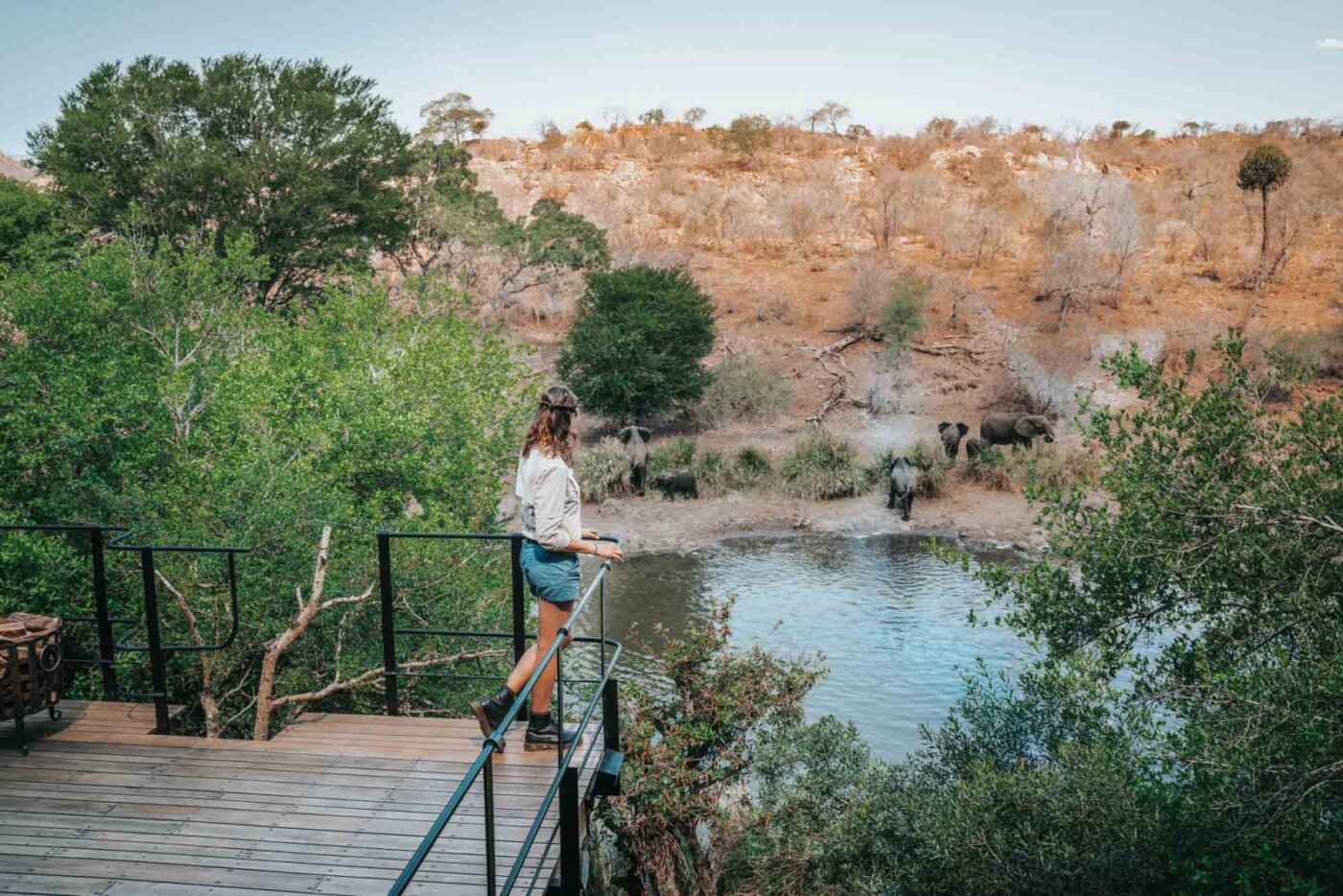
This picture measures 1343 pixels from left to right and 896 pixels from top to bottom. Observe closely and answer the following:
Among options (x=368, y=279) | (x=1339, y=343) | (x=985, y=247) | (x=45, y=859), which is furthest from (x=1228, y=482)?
(x=985, y=247)

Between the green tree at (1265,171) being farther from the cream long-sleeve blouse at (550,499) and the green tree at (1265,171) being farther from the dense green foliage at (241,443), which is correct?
the cream long-sleeve blouse at (550,499)

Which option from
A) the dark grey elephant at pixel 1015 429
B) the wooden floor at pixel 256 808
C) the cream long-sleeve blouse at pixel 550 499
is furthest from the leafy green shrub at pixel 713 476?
the cream long-sleeve blouse at pixel 550 499

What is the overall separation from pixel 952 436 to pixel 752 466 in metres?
4.72

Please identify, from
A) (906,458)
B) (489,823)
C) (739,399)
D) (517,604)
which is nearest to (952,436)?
(906,458)

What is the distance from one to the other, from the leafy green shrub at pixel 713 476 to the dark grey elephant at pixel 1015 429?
19.6 feet

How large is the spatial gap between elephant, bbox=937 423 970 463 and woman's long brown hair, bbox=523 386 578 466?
1883cm

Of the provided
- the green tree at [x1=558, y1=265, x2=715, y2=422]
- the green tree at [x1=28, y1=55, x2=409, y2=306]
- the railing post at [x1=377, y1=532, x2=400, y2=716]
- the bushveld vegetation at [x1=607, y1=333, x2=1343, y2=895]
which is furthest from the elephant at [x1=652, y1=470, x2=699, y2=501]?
the railing post at [x1=377, y1=532, x2=400, y2=716]

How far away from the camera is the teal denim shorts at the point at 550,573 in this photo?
520 cm

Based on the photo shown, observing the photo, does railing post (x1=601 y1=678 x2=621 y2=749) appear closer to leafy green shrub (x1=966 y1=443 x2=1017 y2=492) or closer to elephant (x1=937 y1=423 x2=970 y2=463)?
leafy green shrub (x1=966 y1=443 x2=1017 y2=492)

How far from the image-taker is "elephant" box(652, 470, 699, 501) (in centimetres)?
2217

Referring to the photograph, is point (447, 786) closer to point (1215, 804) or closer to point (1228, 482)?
point (1215, 804)

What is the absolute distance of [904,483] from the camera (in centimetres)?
2045

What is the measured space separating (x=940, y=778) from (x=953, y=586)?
8.39 m

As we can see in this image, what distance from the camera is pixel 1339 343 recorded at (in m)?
26.7
